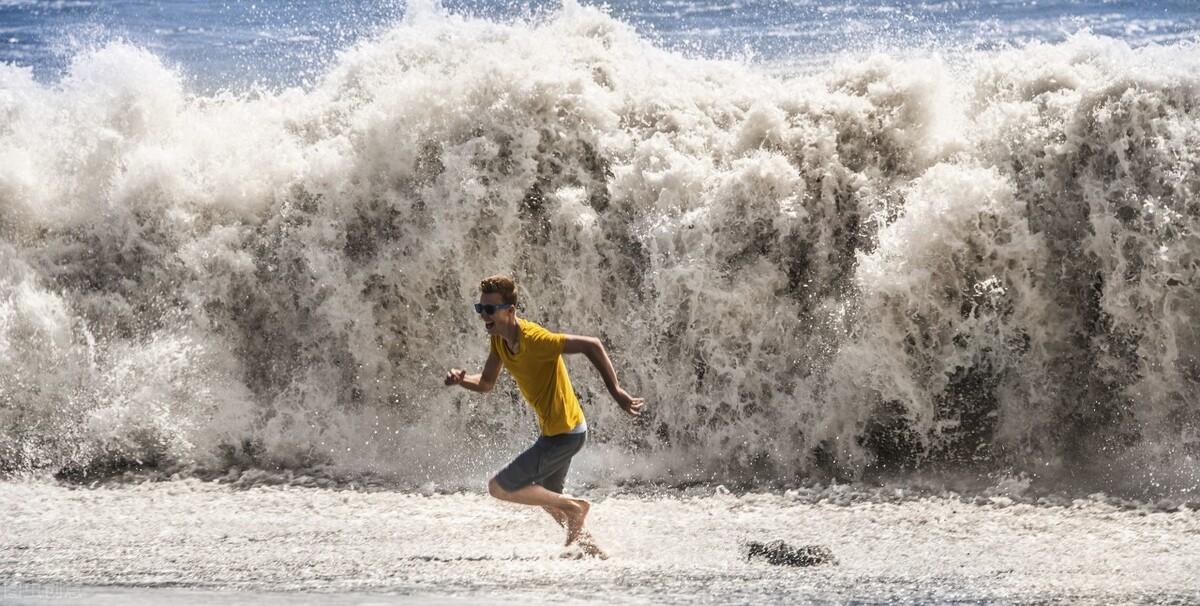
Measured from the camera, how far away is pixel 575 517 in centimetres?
632

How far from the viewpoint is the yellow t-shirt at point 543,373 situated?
605cm

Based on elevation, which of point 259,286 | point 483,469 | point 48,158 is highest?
point 48,158

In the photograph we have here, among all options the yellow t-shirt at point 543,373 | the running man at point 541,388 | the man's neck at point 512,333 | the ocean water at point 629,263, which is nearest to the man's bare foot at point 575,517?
the running man at point 541,388

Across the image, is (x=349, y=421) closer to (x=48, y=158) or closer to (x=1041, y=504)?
(x=48, y=158)

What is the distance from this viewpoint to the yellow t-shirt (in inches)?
238

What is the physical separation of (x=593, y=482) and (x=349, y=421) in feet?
5.71

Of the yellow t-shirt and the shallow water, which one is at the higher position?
the yellow t-shirt

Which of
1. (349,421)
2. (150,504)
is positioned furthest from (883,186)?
(150,504)

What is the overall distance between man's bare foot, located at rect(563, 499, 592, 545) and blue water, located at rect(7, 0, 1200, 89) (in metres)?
9.27

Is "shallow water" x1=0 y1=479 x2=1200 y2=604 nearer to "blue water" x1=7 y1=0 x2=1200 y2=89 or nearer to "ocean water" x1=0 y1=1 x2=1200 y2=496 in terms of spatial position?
"ocean water" x1=0 y1=1 x2=1200 y2=496

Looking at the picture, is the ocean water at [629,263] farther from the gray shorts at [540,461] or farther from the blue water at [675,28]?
the blue water at [675,28]

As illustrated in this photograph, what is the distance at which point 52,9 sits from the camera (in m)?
17.8

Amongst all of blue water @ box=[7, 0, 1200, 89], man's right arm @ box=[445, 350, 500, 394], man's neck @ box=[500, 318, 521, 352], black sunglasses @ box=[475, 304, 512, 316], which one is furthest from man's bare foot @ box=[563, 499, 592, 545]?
blue water @ box=[7, 0, 1200, 89]

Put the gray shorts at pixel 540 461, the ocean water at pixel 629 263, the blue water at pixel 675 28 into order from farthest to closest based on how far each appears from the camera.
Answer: the blue water at pixel 675 28
the ocean water at pixel 629 263
the gray shorts at pixel 540 461
